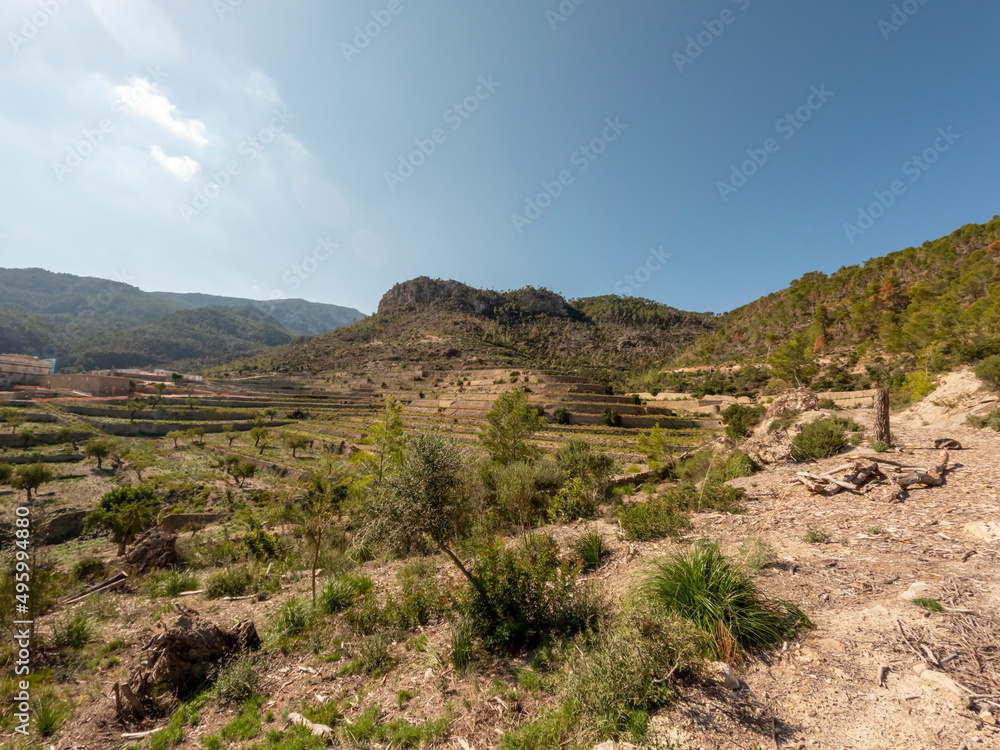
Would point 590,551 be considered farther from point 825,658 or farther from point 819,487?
point 819,487

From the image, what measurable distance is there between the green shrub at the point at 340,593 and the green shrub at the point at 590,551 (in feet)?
16.8

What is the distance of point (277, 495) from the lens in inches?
1154

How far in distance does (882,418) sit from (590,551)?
10.6 m

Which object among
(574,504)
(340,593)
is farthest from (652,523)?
(340,593)

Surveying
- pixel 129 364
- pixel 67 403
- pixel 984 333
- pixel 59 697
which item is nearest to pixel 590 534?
pixel 59 697

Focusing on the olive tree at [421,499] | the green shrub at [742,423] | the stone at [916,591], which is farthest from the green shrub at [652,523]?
the green shrub at [742,423]

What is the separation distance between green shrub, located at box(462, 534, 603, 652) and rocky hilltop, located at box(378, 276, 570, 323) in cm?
13551

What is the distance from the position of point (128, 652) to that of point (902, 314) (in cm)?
7096

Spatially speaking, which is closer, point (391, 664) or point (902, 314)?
point (391, 664)

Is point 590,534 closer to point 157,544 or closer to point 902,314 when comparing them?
point 157,544

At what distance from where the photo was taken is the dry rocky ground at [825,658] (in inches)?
119

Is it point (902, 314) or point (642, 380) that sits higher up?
point (902, 314)

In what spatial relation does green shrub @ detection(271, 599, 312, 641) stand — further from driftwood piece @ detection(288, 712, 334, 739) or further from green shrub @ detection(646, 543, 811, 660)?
green shrub @ detection(646, 543, 811, 660)

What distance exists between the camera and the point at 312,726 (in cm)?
489
